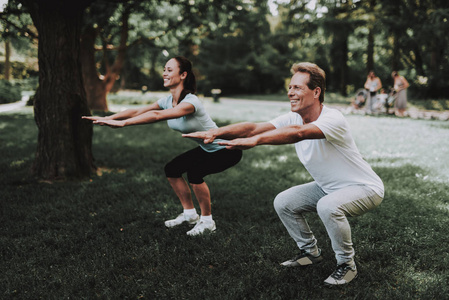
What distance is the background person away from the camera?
17.9 metres

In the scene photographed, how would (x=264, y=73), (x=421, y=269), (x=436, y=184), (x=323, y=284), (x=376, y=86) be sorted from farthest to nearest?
(x=264, y=73), (x=376, y=86), (x=436, y=184), (x=421, y=269), (x=323, y=284)

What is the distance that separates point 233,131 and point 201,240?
1.61 metres

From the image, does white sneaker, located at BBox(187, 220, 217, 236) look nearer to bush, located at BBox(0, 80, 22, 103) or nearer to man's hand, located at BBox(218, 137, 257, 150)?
man's hand, located at BBox(218, 137, 257, 150)

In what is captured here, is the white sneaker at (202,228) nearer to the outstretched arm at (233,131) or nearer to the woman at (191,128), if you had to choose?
the woman at (191,128)

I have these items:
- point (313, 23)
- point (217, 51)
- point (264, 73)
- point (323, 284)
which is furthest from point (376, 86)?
point (217, 51)

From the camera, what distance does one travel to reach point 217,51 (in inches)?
1494

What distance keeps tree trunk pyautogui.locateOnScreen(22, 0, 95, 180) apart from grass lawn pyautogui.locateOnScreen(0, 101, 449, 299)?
48 centimetres

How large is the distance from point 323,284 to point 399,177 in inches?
164

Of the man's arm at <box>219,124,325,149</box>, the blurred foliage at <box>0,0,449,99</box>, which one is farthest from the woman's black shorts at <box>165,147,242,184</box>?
the blurred foliage at <box>0,0,449,99</box>

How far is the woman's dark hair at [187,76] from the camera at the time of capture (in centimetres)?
412

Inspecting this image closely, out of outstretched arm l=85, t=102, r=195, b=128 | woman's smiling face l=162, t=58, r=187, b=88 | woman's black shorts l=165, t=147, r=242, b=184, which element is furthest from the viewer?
woman's black shorts l=165, t=147, r=242, b=184

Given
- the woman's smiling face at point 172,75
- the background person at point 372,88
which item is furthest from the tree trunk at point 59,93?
the background person at point 372,88

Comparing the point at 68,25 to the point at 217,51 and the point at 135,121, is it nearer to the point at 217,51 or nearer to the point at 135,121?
the point at 135,121

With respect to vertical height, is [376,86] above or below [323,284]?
A: above
